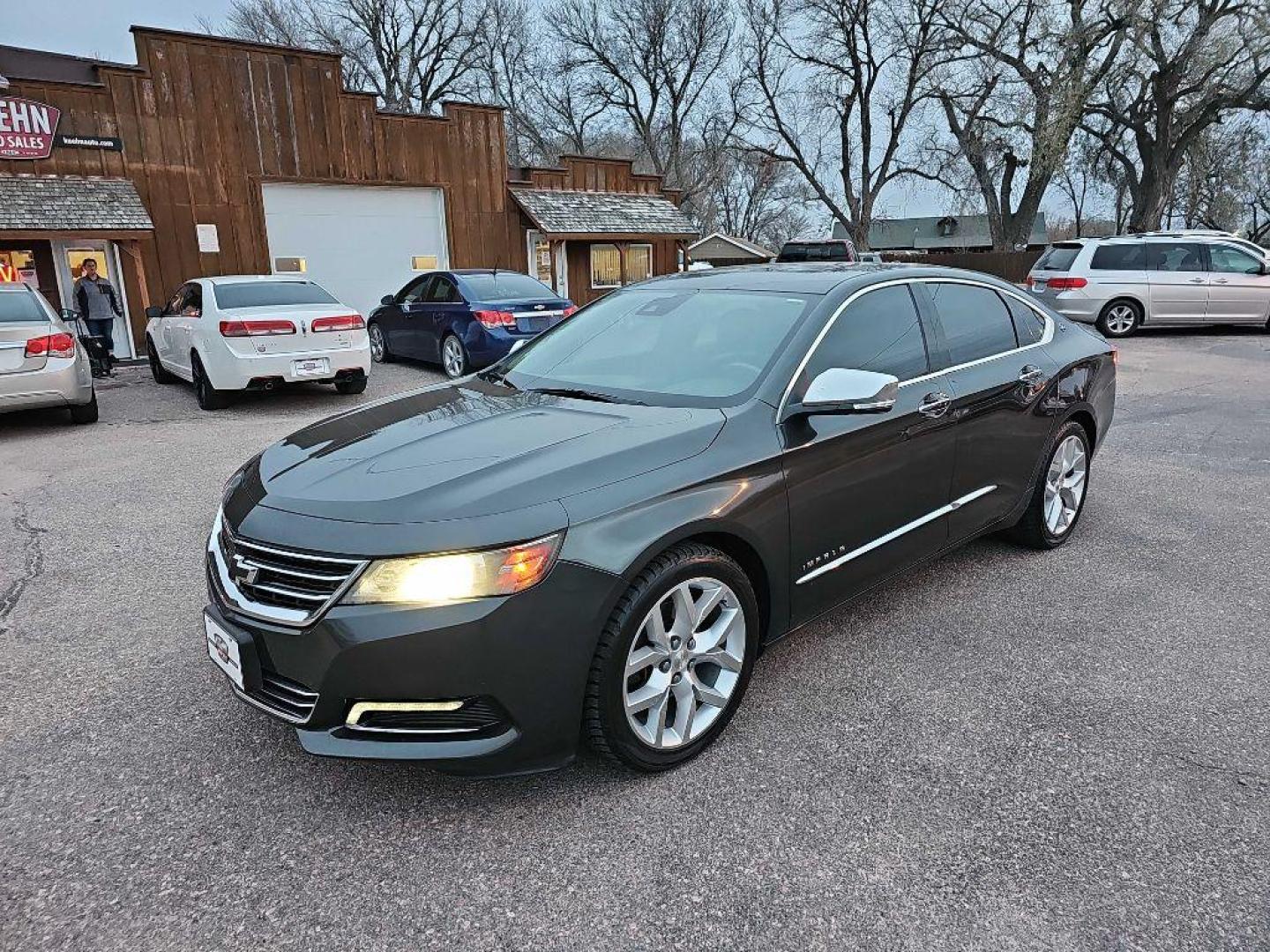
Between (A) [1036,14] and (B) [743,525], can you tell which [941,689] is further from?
(A) [1036,14]

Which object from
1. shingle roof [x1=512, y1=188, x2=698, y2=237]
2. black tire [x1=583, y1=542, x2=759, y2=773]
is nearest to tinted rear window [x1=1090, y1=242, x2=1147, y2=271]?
shingle roof [x1=512, y1=188, x2=698, y2=237]

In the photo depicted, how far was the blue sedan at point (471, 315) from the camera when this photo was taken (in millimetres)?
10539

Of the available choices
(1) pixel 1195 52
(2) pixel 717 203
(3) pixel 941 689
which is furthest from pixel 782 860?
(2) pixel 717 203

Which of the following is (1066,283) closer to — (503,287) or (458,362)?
(503,287)

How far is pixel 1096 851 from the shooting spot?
2266 mm

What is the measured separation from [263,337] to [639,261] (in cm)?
1243

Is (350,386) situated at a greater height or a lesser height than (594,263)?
lesser

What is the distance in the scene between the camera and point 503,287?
11062mm

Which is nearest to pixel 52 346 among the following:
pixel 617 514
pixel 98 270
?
pixel 98 270

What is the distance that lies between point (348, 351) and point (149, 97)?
8036mm

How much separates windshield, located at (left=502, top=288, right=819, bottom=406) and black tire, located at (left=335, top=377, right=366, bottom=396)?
6.54 m

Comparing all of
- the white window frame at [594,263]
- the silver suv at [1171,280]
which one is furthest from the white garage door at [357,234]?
the silver suv at [1171,280]

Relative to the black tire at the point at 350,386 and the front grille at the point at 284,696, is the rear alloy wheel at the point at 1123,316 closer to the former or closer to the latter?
the black tire at the point at 350,386

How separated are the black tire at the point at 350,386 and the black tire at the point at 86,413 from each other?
249cm
